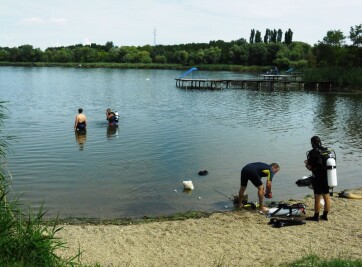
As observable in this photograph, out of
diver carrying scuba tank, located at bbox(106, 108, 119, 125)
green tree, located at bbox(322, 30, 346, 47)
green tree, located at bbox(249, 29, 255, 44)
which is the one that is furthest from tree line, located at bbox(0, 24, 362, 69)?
diver carrying scuba tank, located at bbox(106, 108, 119, 125)

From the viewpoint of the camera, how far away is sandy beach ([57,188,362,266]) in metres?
8.40

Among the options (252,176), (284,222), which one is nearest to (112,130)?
(252,176)

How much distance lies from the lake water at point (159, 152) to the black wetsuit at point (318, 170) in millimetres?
3072

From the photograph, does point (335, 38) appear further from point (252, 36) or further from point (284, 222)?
Answer: point (252, 36)

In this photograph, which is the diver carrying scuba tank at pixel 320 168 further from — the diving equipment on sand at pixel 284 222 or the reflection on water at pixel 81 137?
the reflection on water at pixel 81 137

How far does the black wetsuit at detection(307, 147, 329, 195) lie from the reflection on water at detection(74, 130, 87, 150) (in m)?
13.2

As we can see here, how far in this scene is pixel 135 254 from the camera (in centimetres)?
871

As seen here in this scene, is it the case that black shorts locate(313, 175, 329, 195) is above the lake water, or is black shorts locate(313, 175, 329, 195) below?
above

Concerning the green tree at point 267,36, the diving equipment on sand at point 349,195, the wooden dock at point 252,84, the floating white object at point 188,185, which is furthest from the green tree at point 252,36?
the diving equipment on sand at point 349,195

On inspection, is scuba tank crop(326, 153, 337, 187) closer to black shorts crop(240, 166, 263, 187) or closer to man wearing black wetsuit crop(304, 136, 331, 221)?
man wearing black wetsuit crop(304, 136, 331, 221)

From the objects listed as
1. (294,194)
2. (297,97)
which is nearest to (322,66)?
(297,97)

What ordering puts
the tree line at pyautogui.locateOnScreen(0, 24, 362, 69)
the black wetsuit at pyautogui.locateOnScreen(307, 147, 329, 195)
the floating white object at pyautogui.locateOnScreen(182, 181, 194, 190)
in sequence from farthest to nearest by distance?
the tree line at pyautogui.locateOnScreen(0, 24, 362, 69), the floating white object at pyautogui.locateOnScreen(182, 181, 194, 190), the black wetsuit at pyautogui.locateOnScreen(307, 147, 329, 195)

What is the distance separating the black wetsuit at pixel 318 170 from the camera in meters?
10.1

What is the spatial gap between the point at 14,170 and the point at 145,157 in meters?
5.60
